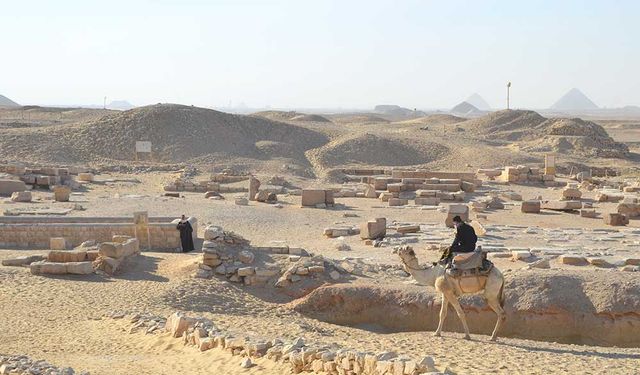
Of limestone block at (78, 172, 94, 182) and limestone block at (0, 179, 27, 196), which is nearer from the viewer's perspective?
limestone block at (0, 179, 27, 196)

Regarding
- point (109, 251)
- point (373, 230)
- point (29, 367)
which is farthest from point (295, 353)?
point (373, 230)

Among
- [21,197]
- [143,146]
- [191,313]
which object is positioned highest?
[143,146]

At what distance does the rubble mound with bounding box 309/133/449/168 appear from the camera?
133ft

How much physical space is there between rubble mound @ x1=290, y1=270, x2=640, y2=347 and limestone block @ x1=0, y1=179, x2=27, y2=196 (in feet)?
56.6

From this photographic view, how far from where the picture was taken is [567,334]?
1312 cm

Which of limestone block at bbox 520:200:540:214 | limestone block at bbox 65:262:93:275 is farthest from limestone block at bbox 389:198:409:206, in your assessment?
limestone block at bbox 65:262:93:275

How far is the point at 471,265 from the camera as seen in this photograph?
11469 mm

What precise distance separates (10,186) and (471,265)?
2072cm

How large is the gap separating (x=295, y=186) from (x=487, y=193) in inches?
277

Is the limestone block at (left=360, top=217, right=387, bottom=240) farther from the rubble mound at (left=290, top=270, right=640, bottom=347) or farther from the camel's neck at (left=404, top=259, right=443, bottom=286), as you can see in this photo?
the camel's neck at (left=404, top=259, right=443, bottom=286)

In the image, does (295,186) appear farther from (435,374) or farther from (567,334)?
(435,374)

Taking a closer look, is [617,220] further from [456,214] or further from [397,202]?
[397,202]

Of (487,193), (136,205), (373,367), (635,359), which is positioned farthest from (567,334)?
(487,193)

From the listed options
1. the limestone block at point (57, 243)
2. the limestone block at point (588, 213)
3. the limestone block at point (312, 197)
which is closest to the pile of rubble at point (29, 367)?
the limestone block at point (57, 243)
